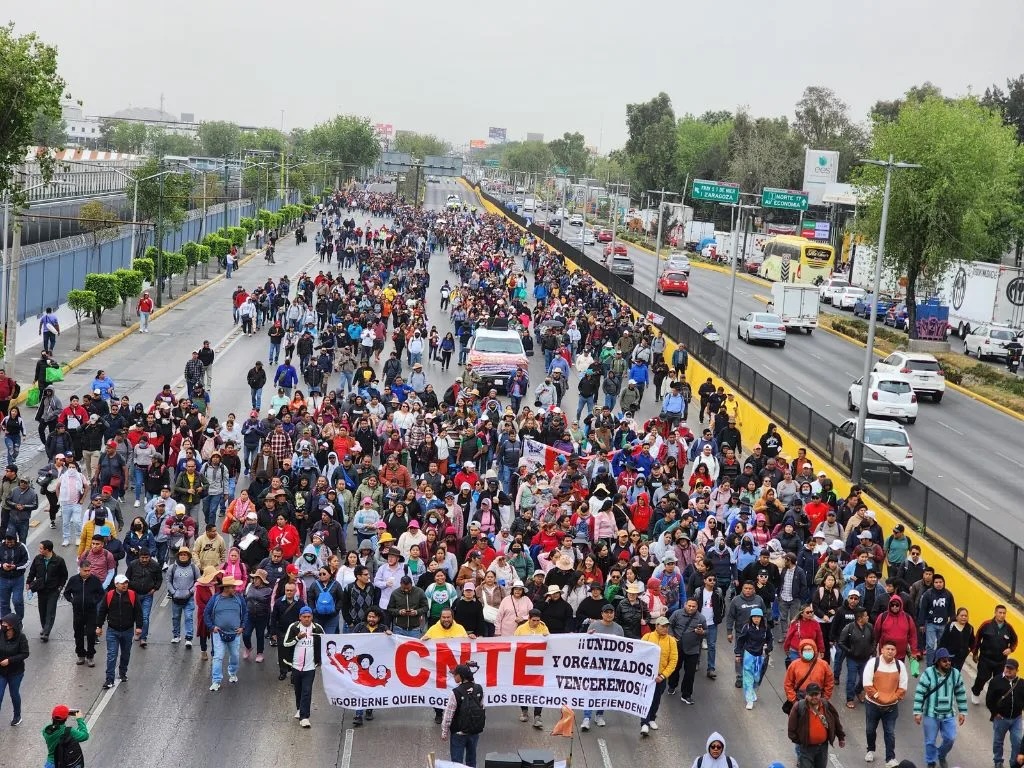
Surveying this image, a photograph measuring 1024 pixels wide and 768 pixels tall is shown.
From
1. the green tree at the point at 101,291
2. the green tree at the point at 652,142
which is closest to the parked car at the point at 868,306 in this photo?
the green tree at the point at 101,291

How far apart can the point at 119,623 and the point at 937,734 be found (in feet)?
27.9

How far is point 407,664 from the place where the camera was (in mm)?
13883

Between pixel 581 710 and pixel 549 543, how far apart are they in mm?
3041

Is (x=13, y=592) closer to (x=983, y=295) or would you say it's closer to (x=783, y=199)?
(x=983, y=295)

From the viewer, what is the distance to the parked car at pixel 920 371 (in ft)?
138

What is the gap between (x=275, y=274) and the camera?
65062mm

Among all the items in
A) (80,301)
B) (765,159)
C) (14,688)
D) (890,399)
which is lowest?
(890,399)

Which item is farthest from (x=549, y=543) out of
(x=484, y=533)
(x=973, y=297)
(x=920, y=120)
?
(x=973, y=297)

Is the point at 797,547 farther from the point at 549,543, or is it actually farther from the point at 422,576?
the point at 422,576

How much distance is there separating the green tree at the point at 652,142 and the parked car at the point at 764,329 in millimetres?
101897

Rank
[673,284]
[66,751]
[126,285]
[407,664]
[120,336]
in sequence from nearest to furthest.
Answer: [66,751], [407,664], [120,336], [126,285], [673,284]

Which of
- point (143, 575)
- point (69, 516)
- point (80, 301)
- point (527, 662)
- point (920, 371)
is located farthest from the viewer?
point (920, 371)

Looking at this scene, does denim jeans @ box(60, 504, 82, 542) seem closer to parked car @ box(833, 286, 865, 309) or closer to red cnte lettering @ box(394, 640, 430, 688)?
red cnte lettering @ box(394, 640, 430, 688)

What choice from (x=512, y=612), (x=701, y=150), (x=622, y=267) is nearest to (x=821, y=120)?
(x=701, y=150)
